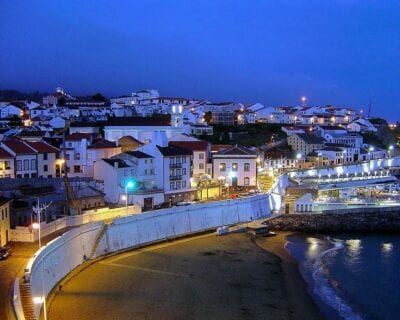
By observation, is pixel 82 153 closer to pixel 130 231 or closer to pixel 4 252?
pixel 130 231

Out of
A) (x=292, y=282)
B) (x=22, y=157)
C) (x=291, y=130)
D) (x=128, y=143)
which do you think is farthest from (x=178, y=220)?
(x=291, y=130)

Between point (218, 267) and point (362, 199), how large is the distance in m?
19.0

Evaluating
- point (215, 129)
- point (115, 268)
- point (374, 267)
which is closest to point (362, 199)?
point (374, 267)

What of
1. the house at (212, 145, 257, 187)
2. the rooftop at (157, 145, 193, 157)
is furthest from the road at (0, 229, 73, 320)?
the house at (212, 145, 257, 187)

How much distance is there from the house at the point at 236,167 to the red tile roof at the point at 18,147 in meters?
13.4

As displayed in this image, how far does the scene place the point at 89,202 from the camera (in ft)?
98.4

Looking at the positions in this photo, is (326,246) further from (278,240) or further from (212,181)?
(212,181)

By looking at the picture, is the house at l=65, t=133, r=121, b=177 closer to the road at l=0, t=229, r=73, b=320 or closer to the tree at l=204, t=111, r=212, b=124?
the road at l=0, t=229, r=73, b=320

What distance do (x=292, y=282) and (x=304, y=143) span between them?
39843mm

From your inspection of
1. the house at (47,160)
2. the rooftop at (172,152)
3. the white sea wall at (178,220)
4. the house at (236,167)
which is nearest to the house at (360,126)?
the house at (236,167)

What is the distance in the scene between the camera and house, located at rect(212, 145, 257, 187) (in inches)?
1594

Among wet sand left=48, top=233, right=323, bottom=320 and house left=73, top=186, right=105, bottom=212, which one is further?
house left=73, top=186, right=105, bottom=212

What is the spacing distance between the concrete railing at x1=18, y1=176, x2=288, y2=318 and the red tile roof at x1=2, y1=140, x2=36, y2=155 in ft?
37.2

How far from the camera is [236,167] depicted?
4069cm
